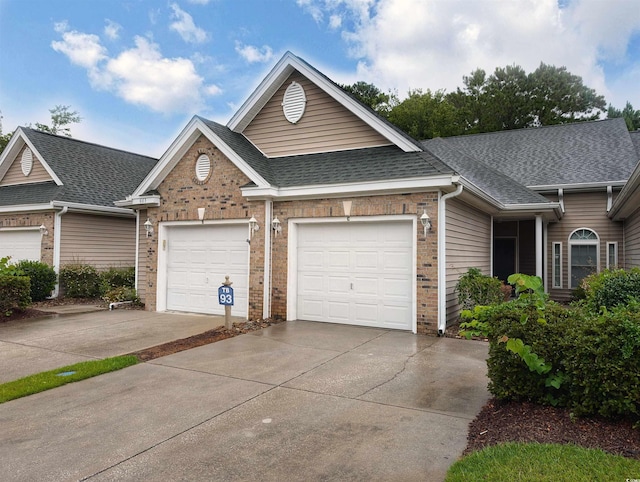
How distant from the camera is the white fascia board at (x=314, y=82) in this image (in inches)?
388

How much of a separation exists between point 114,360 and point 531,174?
14.3 metres

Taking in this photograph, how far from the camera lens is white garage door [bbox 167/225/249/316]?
35.2 feet

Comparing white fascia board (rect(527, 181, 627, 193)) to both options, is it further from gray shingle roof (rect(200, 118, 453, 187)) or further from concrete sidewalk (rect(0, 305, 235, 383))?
concrete sidewalk (rect(0, 305, 235, 383))

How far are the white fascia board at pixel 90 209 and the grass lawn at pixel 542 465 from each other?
47.1ft

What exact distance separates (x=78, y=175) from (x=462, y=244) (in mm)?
13638

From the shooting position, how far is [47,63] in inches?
793

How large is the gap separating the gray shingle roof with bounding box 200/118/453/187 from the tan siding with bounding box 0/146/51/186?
28.1 ft

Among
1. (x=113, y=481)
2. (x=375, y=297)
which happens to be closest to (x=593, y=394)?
(x=113, y=481)

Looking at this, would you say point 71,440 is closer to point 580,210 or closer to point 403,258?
point 403,258

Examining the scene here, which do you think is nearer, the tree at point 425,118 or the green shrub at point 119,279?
the green shrub at point 119,279

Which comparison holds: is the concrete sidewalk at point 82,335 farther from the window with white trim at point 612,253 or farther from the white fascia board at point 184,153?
the window with white trim at point 612,253

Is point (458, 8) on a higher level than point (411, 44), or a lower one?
lower

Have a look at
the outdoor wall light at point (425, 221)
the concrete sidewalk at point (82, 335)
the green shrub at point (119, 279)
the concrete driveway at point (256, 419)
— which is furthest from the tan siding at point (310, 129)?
the green shrub at point (119, 279)

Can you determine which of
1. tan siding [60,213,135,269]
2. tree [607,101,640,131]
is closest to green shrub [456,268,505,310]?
tan siding [60,213,135,269]
